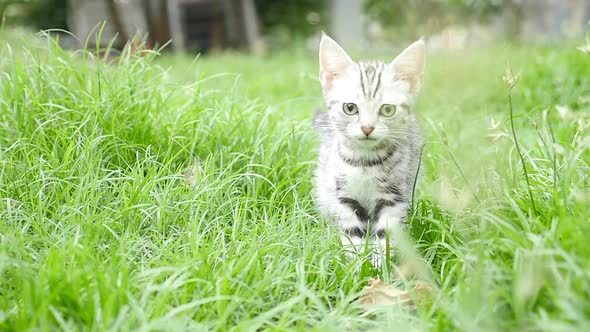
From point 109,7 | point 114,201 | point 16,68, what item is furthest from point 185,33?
point 114,201

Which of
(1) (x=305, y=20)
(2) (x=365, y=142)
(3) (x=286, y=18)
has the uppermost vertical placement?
(3) (x=286, y=18)

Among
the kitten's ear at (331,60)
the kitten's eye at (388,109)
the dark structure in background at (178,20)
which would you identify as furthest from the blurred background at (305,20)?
the kitten's eye at (388,109)

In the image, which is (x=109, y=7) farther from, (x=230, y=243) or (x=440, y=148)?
(x=230, y=243)

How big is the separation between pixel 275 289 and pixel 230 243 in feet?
0.98

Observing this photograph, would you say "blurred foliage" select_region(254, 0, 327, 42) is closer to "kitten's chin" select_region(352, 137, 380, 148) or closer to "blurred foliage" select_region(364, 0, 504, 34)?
"blurred foliage" select_region(364, 0, 504, 34)

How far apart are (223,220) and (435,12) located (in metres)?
9.89

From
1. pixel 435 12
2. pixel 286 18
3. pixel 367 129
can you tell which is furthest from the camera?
pixel 286 18

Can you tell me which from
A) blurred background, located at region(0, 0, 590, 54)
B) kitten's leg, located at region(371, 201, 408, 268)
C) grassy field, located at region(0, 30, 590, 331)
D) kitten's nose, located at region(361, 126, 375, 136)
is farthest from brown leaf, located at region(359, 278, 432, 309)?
blurred background, located at region(0, 0, 590, 54)

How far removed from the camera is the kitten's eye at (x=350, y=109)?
228 centimetres

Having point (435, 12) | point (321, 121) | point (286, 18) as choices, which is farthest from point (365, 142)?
point (286, 18)

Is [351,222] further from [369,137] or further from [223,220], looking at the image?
[223,220]

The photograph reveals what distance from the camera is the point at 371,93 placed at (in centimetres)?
225

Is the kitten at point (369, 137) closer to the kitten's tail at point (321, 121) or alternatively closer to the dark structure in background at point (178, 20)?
the kitten's tail at point (321, 121)

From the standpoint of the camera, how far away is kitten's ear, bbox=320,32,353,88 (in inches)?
91.4
